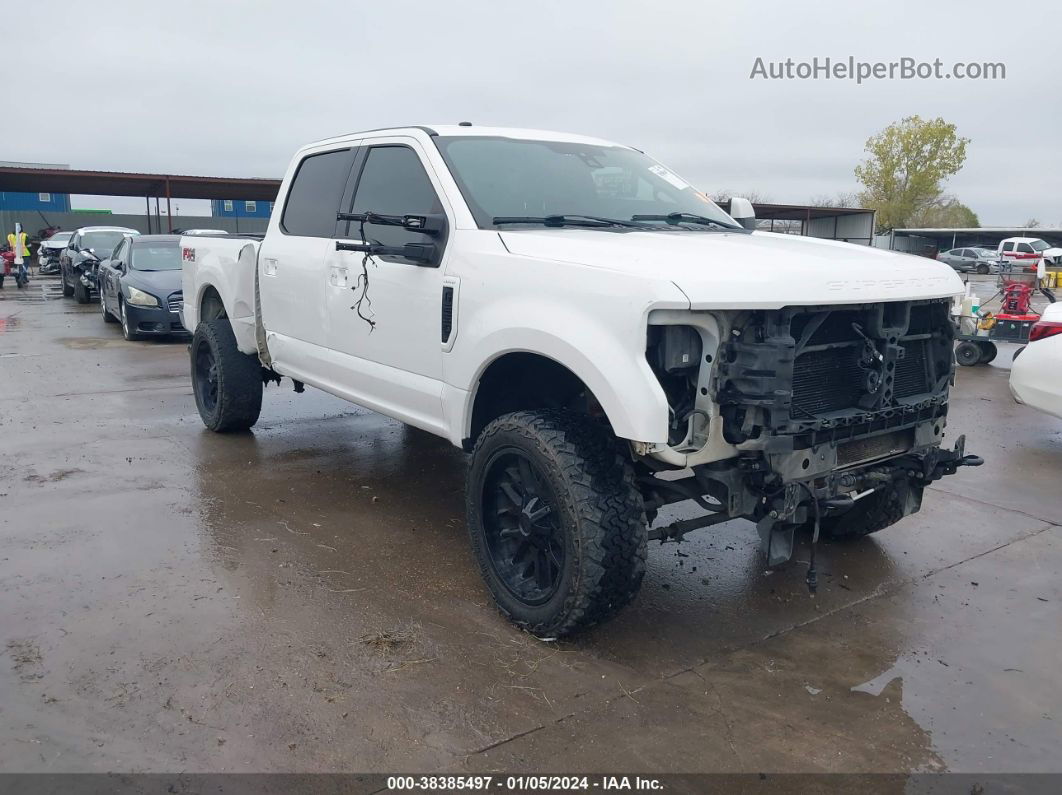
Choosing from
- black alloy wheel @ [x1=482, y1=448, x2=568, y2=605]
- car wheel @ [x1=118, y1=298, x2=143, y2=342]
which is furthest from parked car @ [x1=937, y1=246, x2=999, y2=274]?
black alloy wheel @ [x1=482, y1=448, x2=568, y2=605]

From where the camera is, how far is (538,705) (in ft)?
10.3

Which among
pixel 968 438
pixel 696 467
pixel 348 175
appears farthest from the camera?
pixel 968 438

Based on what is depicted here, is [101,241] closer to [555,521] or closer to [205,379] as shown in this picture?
[205,379]

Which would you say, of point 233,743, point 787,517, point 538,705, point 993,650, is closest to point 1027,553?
point 993,650

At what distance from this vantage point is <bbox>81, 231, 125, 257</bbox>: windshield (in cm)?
1947

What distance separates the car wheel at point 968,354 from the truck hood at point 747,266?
27.6 ft

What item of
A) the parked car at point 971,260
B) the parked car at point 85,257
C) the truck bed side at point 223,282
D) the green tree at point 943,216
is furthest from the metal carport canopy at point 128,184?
the green tree at point 943,216

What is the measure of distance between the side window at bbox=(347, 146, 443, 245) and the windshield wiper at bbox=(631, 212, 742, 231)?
104cm

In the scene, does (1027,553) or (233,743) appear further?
(1027,553)

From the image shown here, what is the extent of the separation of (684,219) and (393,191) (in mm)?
1554

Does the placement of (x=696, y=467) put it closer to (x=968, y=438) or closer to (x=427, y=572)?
(x=427, y=572)

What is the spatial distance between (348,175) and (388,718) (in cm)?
326

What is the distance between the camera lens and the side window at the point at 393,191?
4.40 meters

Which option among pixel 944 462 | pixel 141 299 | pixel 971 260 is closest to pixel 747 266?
pixel 944 462
